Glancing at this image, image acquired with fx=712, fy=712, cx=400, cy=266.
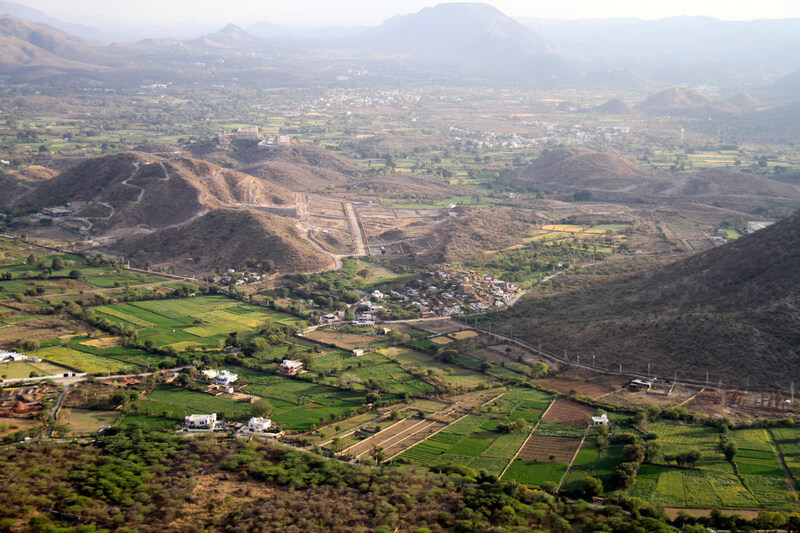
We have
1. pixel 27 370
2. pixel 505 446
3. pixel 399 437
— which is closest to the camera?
pixel 505 446

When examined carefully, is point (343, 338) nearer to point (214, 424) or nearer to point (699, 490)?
point (214, 424)

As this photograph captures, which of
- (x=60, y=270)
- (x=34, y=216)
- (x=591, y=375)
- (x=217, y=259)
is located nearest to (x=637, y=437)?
(x=591, y=375)

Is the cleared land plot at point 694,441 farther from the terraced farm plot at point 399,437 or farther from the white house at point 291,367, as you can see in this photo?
the white house at point 291,367

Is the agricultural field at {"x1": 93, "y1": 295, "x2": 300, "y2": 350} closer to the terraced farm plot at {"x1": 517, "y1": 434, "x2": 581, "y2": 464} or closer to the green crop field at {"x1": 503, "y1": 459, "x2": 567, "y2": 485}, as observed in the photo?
the terraced farm plot at {"x1": 517, "y1": 434, "x2": 581, "y2": 464}

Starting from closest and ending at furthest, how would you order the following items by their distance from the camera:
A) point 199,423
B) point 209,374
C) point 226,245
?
point 199,423, point 209,374, point 226,245

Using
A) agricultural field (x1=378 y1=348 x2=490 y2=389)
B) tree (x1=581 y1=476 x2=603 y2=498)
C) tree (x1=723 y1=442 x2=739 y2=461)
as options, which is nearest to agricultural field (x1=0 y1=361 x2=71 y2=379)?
agricultural field (x1=378 y1=348 x2=490 y2=389)

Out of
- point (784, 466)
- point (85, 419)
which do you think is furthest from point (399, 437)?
point (784, 466)

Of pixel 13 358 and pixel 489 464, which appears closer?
pixel 489 464
